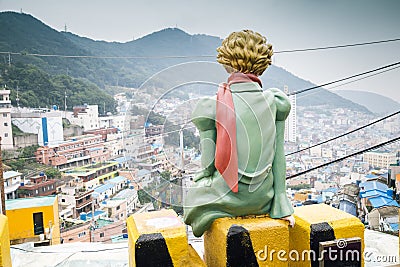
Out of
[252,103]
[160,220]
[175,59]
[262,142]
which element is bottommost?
[160,220]

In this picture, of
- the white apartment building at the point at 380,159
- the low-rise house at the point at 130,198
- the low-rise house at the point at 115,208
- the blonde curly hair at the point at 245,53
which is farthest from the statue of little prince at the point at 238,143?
the white apartment building at the point at 380,159

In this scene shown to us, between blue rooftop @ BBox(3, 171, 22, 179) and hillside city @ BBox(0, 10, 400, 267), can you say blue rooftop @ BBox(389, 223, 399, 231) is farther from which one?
blue rooftop @ BBox(3, 171, 22, 179)

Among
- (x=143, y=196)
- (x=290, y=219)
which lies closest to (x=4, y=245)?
(x=143, y=196)

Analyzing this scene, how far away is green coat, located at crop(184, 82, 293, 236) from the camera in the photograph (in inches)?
64.4

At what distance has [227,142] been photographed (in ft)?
5.26

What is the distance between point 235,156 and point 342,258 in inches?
26.6

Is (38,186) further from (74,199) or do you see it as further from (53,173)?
(74,199)

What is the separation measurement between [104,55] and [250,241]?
2.64 meters

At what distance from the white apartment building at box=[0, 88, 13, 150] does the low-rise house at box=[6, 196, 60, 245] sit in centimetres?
46

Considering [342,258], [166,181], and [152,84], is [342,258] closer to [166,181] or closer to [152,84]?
[166,181]

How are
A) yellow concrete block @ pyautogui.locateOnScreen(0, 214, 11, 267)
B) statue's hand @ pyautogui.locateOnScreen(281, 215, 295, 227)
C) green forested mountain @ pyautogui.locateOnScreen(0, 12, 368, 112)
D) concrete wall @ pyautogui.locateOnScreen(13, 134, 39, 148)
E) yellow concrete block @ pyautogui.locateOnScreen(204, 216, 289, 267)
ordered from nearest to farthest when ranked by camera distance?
yellow concrete block @ pyautogui.locateOnScreen(0, 214, 11, 267), yellow concrete block @ pyautogui.locateOnScreen(204, 216, 289, 267), statue's hand @ pyautogui.locateOnScreen(281, 215, 295, 227), concrete wall @ pyautogui.locateOnScreen(13, 134, 39, 148), green forested mountain @ pyautogui.locateOnScreen(0, 12, 368, 112)

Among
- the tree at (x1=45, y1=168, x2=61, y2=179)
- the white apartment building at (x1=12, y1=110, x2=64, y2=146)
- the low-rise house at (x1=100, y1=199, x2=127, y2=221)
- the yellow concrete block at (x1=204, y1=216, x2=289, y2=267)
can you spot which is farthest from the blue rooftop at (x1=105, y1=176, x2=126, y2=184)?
the yellow concrete block at (x1=204, y1=216, x2=289, y2=267)

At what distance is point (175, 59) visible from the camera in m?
3.72

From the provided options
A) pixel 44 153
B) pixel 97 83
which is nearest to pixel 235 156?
pixel 44 153
